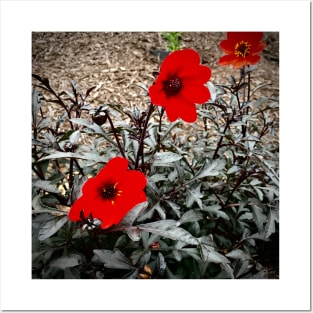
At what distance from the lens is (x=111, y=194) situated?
1062 mm

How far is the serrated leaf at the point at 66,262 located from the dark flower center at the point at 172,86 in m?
0.45

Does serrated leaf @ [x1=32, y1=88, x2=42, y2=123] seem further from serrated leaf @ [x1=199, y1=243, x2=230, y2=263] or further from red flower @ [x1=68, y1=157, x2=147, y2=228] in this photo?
serrated leaf @ [x1=199, y1=243, x2=230, y2=263]

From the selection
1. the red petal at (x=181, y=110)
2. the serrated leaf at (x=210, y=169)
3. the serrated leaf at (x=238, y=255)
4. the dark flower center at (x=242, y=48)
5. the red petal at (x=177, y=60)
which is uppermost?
the dark flower center at (x=242, y=48)

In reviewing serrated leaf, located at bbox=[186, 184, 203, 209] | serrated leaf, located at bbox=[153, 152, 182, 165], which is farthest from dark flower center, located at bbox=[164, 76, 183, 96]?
serrated leaf, located at bbox=[186, 184, 203, 209]

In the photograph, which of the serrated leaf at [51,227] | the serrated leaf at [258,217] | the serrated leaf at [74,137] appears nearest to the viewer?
the serrated leaf at [51,227]

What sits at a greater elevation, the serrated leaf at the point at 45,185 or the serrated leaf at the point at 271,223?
the serrated leaf at the point at 45,185

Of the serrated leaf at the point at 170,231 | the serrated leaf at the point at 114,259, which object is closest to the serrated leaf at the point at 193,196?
the serrated leaf at the point at 170,231

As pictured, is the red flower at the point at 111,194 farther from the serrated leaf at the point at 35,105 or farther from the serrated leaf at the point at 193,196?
the serrated leaf at the point at 35,105

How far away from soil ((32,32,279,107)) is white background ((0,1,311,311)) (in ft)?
0.14

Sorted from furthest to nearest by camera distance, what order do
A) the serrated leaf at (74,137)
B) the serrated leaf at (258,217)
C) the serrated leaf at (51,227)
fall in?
the serrated leaf at (258,217) → the serrated leaf at (74,137) → the serrated leaf at (51,227)
